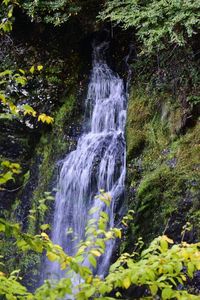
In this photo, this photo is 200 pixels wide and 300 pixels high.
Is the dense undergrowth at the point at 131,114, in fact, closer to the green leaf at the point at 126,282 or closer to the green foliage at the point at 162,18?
the green foliage at the point at 162,18

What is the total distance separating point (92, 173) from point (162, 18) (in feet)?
8.89

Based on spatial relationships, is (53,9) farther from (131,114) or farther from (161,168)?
(161,168)

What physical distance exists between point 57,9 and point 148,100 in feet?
9.01

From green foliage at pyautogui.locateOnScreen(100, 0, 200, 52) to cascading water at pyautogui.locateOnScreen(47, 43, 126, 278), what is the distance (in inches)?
61.5

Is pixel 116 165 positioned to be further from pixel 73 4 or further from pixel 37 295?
pixel 37 295

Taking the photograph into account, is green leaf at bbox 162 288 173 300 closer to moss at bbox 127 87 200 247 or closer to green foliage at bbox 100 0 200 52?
moss at bbox 127 87 200 247

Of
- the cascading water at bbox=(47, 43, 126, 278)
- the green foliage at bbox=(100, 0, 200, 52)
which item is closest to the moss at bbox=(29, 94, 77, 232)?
the cascading water at bbox=(47, 43, 126, 278)

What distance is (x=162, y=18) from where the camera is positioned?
595 centimetres

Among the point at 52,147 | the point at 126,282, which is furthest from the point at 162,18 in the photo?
the point at 126,282

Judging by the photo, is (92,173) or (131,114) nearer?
(92,173)

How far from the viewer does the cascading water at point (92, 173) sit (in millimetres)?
6195

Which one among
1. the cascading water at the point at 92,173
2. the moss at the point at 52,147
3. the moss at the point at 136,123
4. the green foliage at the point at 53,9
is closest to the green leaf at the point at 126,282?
the cascading water at the point at 92,173

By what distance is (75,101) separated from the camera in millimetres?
7855

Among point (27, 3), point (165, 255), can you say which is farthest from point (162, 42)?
point (165, 255)
